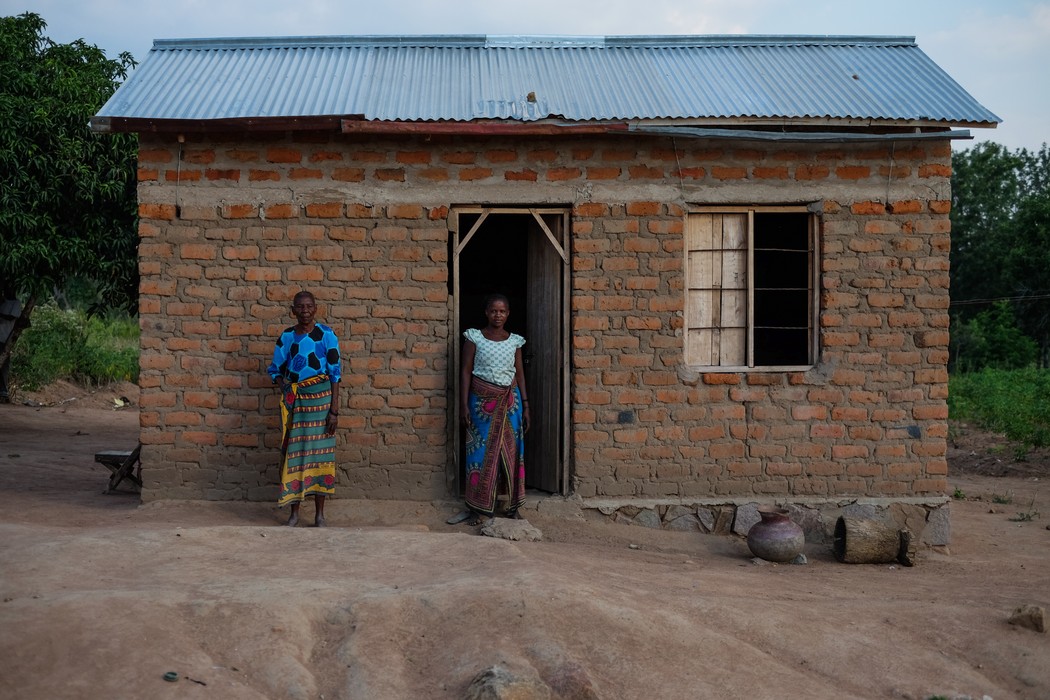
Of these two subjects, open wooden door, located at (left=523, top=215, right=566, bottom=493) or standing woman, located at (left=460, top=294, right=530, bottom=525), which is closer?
standing woman, located at (left=460, top=294, right=530, bottom=525)

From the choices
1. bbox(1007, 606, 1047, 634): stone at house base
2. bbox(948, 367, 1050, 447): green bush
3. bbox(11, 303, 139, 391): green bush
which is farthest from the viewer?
bbox(11, 303, 139, 391): green bush

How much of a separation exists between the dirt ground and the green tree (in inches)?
179

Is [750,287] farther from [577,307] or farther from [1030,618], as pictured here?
[1030,618]

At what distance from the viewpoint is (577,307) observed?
6.68 metres

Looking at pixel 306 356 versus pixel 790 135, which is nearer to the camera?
pixel 306 356

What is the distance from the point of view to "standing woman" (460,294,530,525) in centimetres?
658

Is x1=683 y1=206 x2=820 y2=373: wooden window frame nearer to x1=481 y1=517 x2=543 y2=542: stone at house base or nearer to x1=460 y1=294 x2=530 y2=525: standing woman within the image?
x1=460 y1=294 x2=530 y2=525: standing woman

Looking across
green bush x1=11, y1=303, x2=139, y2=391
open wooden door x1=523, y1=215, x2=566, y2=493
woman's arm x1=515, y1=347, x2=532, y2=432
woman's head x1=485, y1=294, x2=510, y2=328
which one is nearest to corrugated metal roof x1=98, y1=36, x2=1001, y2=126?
open wooden door x1=523, y1=215, x2=566, y2=493

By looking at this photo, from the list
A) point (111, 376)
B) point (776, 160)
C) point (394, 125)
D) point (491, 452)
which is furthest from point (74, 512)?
point (111, 376)

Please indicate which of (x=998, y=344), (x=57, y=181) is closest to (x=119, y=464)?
(x=57, y=181)

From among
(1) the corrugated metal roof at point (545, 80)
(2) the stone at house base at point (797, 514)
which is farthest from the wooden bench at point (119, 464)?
(2) the stone at house base at point (797, 514)

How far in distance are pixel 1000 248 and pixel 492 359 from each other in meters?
21.1

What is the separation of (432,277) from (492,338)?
58cm

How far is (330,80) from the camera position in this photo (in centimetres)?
729
